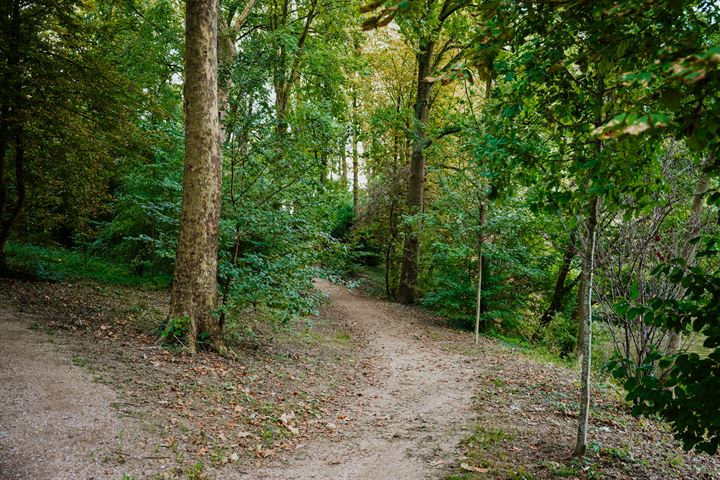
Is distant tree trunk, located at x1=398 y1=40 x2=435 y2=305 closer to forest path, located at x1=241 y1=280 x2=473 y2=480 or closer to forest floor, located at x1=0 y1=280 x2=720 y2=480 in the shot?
forest path, located at x1=241 y1=280 x2=473 y2=480

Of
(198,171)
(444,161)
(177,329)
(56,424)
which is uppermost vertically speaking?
(444,161)

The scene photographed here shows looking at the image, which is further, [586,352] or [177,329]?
[177,329]

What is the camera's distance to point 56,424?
4.18 metres

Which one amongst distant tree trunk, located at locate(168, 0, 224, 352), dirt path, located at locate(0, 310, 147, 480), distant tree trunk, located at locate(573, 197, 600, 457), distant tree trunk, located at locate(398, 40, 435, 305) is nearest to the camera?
dirt path, located at locate(0, 310, 147, 480)

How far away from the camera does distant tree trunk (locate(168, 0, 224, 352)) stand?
261 inches

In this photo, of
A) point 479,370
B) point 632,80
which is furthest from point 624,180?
point 479,370

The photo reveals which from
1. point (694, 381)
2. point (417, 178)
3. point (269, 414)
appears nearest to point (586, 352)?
point (694, 381)

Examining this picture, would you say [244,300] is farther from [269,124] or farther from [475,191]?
[475,191]

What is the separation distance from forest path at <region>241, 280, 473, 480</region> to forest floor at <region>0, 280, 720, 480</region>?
0.03 metres

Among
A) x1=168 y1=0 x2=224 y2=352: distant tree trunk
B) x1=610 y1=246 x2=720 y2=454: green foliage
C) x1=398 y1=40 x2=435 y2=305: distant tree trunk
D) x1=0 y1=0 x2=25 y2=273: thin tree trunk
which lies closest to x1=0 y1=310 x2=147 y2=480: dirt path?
x1=168 y1=0 x2=224 y2=352: distant tree trunk

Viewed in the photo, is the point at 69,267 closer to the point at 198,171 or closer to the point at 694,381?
the point at 198,171

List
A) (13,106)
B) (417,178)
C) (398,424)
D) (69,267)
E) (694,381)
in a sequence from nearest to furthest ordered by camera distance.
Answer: (694,381), (398,424), (13,106), (69,267), (417,178)

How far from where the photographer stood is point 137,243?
11406 millimetres

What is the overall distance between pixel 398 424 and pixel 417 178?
37.9ft
